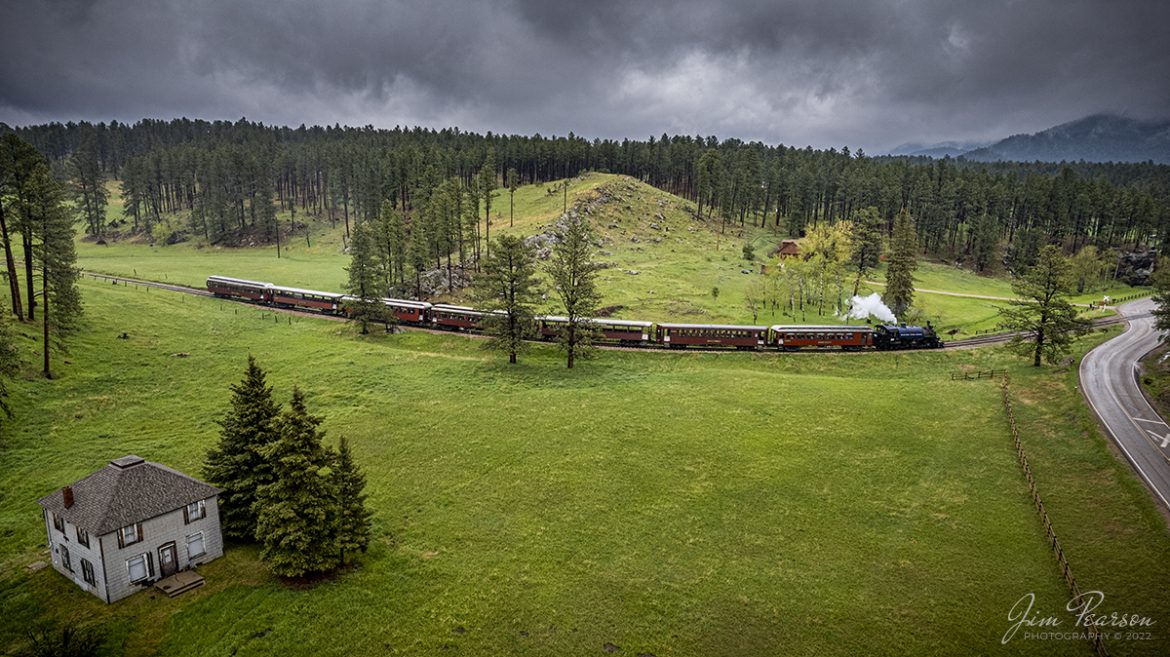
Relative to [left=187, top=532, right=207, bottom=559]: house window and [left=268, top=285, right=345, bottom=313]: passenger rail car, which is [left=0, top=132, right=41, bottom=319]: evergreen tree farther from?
[left=187, top=532, right=207, bottom=559]: house window

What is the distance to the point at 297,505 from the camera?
29.0m

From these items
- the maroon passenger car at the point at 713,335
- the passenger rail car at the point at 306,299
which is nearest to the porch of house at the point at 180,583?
the maroon passenger car at the point at 713,335

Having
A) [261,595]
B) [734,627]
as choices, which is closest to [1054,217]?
[734,627]

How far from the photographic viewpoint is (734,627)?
27422 mm

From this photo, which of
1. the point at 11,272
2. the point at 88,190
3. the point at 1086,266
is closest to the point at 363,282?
the point at 11,272

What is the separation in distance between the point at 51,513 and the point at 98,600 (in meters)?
5.05

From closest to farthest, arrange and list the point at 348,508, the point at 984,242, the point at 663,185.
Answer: the point at 348,508
the point at 984,242
the point at 663,185

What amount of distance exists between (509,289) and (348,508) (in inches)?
1427

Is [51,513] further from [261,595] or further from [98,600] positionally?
[261,595]

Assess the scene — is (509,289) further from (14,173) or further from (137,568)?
(14,173)

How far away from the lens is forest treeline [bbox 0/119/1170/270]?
407ft

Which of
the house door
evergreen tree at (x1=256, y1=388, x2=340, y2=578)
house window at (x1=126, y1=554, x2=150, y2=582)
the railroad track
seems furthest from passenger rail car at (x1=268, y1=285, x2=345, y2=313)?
evergreen tree at (x1=256, y1=388, x2=340, y2=578)

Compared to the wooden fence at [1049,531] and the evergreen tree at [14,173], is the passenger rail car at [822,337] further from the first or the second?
the evergreen tree at [14,173]

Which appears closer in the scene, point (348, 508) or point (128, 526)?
point (128, 526)
